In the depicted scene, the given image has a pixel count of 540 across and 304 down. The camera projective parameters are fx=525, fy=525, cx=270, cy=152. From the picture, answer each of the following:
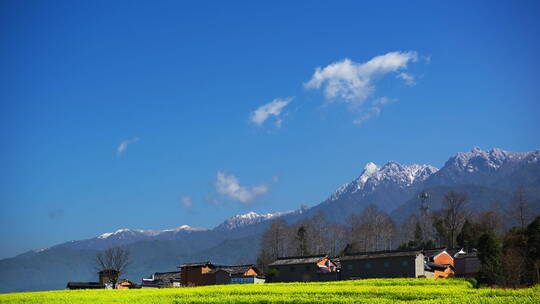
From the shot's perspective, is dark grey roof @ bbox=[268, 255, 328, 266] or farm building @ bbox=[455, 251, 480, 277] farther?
farm building @ bbox=[455, 251, 480, 277]

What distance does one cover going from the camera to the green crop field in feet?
144

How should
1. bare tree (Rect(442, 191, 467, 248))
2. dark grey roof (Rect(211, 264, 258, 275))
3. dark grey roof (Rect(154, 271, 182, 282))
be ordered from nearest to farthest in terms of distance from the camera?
dark grey roof (Rect(211, 264, 258, 275)) → dark grey roof (Rect(154, 271, 182, 282)) → bare tree (Rect(442, 191, 467, 248))

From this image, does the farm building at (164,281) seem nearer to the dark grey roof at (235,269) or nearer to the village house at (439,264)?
the dark grey roof at (235,269)

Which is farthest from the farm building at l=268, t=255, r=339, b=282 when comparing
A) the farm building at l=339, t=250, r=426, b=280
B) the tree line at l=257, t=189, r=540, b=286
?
the tree line at l=257, t=189, r=540, b=286

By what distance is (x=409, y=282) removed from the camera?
62.0 meters

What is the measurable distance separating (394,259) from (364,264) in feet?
17.8

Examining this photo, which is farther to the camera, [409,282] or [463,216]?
[463,216]

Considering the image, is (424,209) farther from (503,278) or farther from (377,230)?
(503,278)

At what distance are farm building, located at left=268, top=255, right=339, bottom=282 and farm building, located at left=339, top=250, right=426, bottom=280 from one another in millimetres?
3674

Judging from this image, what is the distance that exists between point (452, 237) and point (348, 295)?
7871cm

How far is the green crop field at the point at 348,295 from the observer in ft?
144

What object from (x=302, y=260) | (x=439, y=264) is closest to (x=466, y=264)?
(x=439, y=264)

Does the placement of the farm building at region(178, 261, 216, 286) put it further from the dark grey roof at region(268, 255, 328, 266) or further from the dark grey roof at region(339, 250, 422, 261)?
the dark grey roof at region(339, 250, 422, 261)

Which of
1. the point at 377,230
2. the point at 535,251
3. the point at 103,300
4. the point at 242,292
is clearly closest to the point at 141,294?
the point at 103,300
